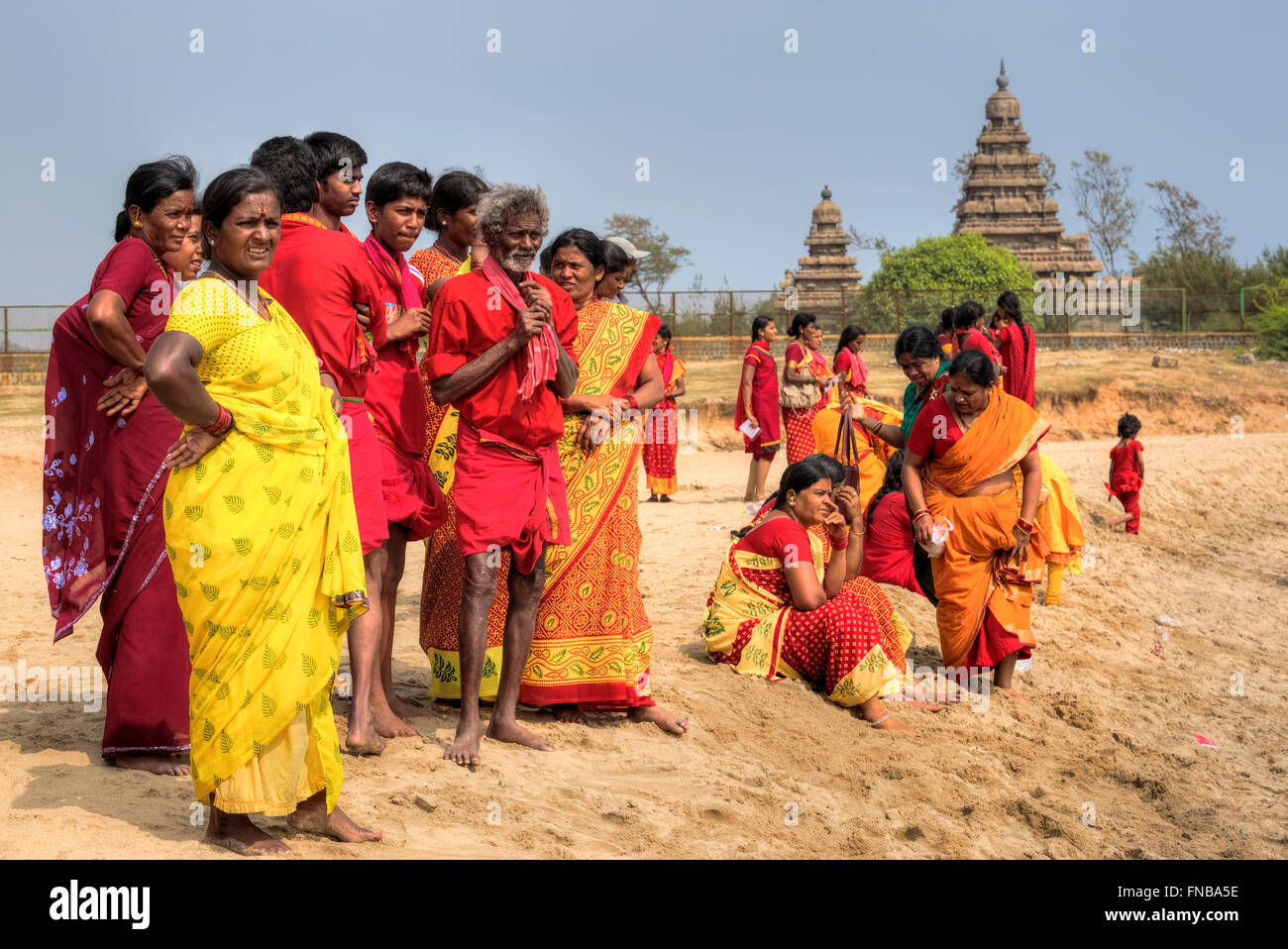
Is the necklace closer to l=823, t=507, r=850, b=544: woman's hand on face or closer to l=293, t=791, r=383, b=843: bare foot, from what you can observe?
l=823, t=507, r=850, b=544: woman's hand on face

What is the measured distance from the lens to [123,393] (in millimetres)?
4438

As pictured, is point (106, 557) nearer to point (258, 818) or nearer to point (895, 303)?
point (258, 818)

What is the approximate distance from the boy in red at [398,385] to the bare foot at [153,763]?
0.76 m

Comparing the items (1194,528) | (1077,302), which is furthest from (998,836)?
(1077,302)

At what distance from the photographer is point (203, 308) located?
3324 mm

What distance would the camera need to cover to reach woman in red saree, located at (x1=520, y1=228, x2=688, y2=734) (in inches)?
204

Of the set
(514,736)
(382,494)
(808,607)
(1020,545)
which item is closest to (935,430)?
(1020,545)

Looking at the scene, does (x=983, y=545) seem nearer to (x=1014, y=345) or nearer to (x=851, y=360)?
(x=1014, y=345)

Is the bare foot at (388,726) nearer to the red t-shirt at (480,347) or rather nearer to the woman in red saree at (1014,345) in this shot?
the red t-shirt at (480,347)

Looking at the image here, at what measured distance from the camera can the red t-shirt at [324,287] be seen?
4297 mm

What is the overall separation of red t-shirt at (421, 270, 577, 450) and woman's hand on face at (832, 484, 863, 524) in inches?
73.4

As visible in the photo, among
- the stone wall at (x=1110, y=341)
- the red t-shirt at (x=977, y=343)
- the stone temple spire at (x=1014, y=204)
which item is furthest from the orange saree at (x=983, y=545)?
the stone temple spire at (x=1014, y=204)

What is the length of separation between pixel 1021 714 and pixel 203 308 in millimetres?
4856

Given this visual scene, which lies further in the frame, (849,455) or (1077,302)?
(1077,302)
